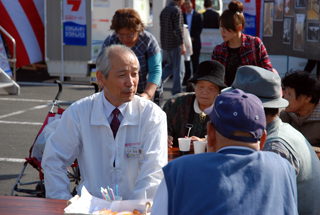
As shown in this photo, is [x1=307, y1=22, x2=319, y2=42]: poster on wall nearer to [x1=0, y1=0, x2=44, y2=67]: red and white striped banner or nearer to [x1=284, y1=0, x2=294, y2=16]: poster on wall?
[x1=284, y1=0, x2=294, y2=16]: poster on wall

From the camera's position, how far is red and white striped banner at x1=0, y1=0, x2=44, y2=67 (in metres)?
11.5

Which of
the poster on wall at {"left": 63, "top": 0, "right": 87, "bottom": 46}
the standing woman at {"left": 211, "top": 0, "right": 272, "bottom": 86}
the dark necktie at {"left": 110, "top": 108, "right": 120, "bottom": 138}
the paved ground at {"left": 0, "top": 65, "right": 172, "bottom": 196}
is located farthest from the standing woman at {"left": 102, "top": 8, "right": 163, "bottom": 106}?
the poster on wall at {"left": 63, "top": 0, "right": 87, "bottom": 46}

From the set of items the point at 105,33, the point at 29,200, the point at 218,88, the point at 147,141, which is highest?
the point at 105,33

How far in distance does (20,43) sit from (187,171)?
11.1 metres

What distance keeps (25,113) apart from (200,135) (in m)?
5.44

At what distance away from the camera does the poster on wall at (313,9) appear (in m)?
6.74

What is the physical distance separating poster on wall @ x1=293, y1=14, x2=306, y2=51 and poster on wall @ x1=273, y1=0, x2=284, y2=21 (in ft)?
1.83

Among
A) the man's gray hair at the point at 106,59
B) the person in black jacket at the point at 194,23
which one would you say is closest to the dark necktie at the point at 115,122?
the man's gray hair at the point at 106,59

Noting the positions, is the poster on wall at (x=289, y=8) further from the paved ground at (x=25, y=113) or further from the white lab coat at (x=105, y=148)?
the white lab coat at (x=105, y=148)

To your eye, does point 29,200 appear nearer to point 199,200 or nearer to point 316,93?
point 199,200

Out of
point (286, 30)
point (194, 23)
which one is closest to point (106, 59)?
point (286, 30)

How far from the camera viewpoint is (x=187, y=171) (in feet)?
5.18

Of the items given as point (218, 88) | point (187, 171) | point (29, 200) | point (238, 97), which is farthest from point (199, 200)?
point (218, 88)

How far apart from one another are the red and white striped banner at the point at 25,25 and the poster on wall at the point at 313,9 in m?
7.95
